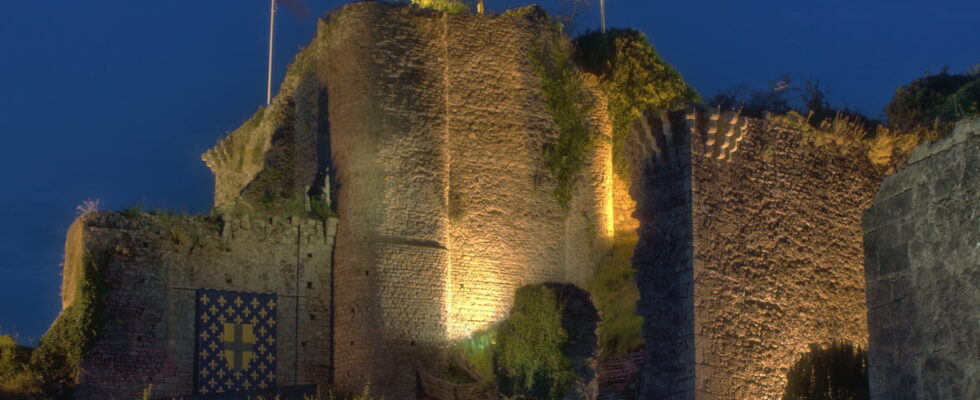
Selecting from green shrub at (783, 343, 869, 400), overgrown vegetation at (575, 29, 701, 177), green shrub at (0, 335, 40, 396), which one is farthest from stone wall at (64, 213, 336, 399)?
green shrub at (783, 343, 869, 400)

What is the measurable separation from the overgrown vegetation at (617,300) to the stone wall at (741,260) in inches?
157

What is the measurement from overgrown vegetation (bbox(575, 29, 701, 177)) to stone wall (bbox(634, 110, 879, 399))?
20.1 ft

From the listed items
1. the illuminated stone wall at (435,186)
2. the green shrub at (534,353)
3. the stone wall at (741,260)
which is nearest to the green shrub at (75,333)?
the illuminated stone wall at (435,186)

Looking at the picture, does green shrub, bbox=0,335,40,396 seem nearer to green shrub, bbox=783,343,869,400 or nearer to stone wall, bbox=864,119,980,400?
green shrub, bbox=783,343,869,400

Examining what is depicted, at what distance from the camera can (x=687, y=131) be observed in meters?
18.3

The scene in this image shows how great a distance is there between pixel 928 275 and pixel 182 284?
1360 cm

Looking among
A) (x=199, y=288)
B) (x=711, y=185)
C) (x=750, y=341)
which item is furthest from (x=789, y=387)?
(x=199, y=288)

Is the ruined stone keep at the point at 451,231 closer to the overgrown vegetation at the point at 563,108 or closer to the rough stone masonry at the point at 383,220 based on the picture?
the rough stone masonry at the point at 383,220

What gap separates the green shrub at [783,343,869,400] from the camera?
59.0ft

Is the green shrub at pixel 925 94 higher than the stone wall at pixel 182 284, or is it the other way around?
the green shrub at pixel 925 94

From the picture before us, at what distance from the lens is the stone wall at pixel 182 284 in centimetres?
2014

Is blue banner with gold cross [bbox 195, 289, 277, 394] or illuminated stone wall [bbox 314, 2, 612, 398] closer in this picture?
blue banner with gold cross [bbox 195, 289, 277, 394]

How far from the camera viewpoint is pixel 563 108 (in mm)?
25094

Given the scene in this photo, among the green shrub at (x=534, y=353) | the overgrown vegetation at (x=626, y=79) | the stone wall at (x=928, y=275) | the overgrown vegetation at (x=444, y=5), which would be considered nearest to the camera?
the stone wall at (x=928, y=275)
